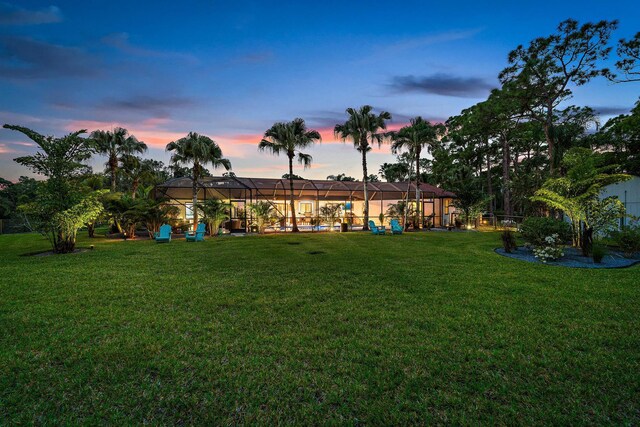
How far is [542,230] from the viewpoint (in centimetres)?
1024

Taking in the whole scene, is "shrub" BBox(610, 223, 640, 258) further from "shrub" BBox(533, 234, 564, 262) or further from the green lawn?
the green lawn

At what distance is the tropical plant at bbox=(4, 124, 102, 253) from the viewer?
10.2 metres

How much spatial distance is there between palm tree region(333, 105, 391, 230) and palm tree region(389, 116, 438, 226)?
1.24 meters

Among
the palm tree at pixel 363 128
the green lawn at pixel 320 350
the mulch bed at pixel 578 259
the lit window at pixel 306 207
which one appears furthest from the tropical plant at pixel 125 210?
the mulch bed at pixel 578 259

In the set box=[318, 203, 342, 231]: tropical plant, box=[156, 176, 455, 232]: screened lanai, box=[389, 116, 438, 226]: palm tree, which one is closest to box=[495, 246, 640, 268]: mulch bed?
box=[389, 116, 438, 226]: palm tree

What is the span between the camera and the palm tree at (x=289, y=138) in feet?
60.0

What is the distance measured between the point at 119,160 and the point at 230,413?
25.3 metres

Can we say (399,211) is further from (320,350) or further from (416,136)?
(320,350)

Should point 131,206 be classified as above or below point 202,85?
below

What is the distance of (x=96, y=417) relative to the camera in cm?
216

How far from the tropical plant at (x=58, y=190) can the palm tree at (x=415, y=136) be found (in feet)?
60.1

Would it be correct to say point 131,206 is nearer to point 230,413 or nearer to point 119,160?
point 119,160

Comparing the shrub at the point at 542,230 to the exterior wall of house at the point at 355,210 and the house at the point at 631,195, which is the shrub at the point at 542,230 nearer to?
the house at the point at 631,195

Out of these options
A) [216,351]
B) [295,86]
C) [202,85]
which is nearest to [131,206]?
[202,85]
